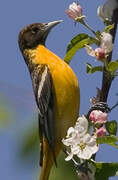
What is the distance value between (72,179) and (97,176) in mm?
137

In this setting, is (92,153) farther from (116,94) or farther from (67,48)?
(67,48)

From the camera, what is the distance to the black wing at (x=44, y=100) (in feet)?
12.2

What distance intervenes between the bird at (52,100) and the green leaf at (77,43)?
38.5 inches

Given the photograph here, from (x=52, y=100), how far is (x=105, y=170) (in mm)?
1654

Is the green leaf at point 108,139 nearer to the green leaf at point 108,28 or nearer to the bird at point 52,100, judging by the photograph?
the green leaf at point 108,28

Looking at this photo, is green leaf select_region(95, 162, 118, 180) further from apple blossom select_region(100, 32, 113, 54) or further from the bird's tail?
the bird's tail

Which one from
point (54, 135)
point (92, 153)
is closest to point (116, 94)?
point (92, 153)

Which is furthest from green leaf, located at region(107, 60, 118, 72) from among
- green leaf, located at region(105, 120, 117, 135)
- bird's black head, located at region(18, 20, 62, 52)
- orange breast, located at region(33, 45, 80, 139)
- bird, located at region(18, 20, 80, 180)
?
bird's black head, located at region(18, 20, 62, 52)

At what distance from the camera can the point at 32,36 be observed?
15.9 ft

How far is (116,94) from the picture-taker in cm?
256

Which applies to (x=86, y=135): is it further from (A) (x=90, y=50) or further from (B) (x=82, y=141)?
(A) (x=90, y=50)

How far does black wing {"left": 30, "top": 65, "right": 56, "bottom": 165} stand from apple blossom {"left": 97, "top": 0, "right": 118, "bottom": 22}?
4.37ft

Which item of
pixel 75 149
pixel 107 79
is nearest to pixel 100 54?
pixel 107 79

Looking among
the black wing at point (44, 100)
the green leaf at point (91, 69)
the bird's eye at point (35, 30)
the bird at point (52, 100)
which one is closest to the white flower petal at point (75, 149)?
the green leaf at point (91, 69)
